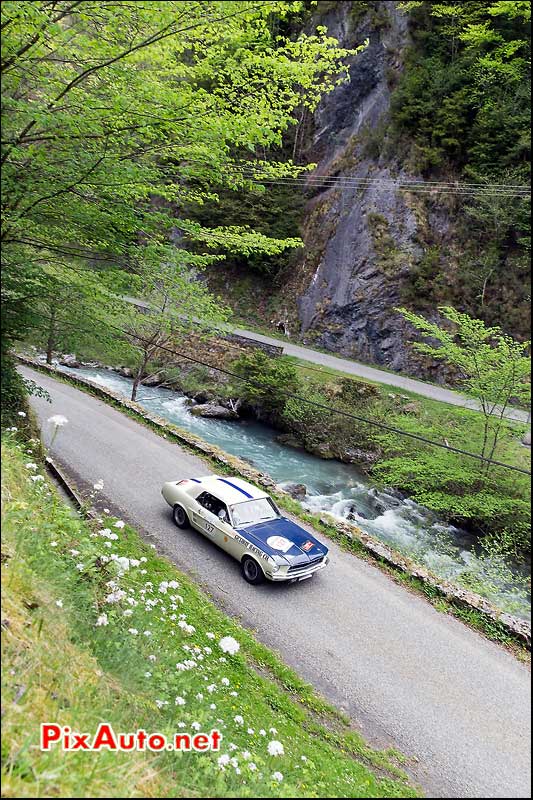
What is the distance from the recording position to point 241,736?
4539mm

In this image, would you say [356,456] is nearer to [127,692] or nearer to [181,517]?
[181,517]

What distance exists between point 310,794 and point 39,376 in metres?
19.4

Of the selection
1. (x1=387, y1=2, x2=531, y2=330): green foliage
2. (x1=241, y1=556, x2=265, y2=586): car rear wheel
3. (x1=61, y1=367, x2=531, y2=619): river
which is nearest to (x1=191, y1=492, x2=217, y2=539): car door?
(x1=241, y1=556, x2=265, y2=586): car rear wheel

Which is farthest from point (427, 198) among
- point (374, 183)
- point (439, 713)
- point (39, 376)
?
point (439, 713)

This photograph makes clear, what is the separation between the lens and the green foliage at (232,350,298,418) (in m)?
18.9

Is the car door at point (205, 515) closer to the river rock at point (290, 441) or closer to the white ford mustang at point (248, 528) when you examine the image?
the white ford mustang at point (248, 528)

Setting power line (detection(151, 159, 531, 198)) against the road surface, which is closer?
the road surface

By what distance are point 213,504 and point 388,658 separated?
14.1 ft

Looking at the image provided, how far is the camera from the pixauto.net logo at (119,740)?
291 cm

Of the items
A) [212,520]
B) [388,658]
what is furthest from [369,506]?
[388,658]

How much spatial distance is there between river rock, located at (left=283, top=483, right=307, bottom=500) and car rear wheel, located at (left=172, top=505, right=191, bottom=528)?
15.2 ft

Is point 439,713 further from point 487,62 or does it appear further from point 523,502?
point 487,62

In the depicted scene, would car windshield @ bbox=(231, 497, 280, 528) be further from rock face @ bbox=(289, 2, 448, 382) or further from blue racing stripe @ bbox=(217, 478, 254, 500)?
rock face @ bbox=(289, 2, 448, 382)

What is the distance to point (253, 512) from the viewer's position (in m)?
9.34
